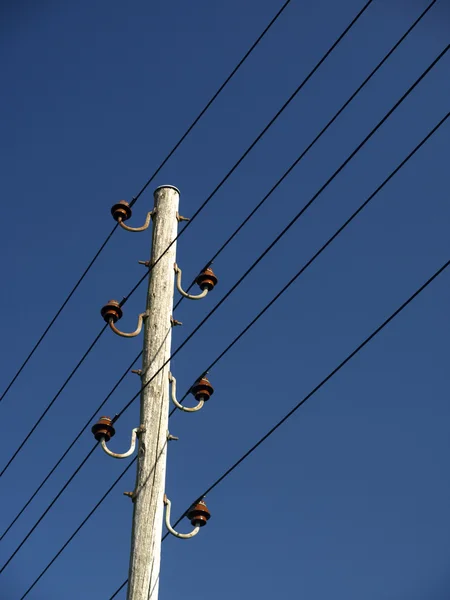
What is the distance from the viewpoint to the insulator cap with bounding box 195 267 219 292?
10188 millimetres

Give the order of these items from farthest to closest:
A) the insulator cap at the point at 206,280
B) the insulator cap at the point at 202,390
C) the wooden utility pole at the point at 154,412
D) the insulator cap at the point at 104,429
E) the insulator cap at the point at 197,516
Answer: the insulator cap at the point at 206,280 < the insulator cap at the point at 202,390 < the insulator cap at the point at 104,429 < the insulator cap at the point at 197,516 < the wooden utility pole at the point at 154,412

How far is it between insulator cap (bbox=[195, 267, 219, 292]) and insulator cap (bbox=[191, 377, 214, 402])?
93 cm

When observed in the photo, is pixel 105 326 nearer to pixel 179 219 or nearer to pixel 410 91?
pixel 179 219

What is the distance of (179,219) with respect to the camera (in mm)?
10328

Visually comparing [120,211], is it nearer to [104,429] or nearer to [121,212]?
[121,212]

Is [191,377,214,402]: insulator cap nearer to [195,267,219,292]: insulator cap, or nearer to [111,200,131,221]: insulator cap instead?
[195,267,219,292]: insulator cap

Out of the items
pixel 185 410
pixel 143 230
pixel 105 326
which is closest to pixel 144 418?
pixel 185 410

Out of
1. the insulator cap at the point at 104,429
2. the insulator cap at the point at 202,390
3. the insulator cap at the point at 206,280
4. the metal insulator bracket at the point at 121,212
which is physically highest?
the metal insulator bracket at the point at 121,212

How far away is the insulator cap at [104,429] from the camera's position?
9500mm

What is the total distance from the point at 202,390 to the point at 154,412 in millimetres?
545

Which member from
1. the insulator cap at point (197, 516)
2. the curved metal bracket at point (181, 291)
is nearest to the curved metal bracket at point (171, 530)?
the insulator cap at point (197, 516)

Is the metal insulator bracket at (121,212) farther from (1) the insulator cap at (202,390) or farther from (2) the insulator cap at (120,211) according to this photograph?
(1) the insulator cap at (202,390)

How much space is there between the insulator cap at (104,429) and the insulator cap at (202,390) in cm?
72

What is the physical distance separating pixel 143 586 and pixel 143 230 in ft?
10.7
